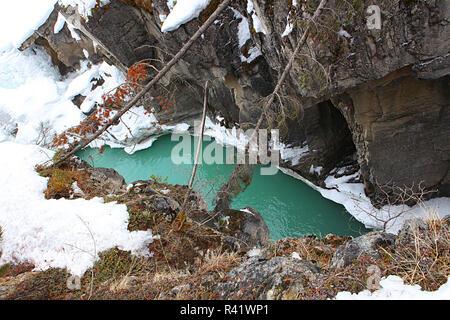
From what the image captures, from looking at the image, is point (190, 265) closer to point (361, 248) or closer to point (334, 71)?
point (361, 248)

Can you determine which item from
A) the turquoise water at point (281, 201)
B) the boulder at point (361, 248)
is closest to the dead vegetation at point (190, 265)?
the boulder at point (361, 248)

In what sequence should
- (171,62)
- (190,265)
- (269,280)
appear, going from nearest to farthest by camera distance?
1. (269,280)
2. (190,265)
3. (171,62)

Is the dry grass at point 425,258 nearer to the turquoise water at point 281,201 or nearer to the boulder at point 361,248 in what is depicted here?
the boulder at point 361,248

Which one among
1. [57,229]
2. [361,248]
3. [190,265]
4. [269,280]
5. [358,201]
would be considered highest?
[57,229]

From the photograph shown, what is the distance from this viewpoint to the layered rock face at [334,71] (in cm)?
610

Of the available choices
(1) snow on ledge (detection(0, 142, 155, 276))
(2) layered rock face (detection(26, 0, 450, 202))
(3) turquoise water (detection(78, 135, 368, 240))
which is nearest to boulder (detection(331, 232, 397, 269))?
(2) layered rock face (detection(26, 0, 450, 202))

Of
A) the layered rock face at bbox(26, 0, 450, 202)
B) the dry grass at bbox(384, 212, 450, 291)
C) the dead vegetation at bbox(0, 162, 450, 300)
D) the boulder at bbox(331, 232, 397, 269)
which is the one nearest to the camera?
the dry grass at bbox(384, 212, 450, 291)

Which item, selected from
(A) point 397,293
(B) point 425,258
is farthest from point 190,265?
(B) point 425,258

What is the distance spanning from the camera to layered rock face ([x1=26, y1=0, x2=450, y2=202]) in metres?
6.10

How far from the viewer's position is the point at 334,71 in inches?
294

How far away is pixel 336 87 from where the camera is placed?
7918 millimetres

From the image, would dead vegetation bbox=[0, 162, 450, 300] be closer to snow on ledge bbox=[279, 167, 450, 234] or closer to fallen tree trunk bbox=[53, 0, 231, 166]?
fallen tree trunk bbox=[53, 0, 231, 166]

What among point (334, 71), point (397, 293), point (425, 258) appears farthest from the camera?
point (334, 71)
